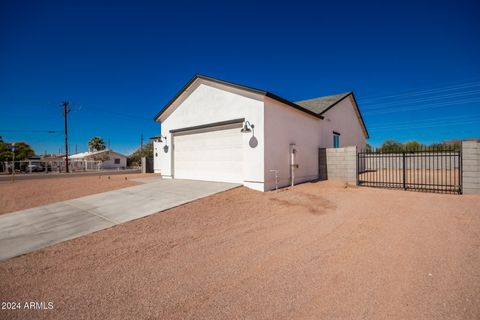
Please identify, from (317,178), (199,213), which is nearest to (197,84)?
(199,213)

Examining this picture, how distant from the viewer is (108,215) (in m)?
5.83

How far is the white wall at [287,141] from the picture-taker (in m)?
8.91

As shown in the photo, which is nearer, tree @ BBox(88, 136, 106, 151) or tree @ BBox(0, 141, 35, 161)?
tree @ BBox(0, 141, 35, 161)

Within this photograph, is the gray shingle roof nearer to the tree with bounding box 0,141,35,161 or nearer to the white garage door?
the white garage door

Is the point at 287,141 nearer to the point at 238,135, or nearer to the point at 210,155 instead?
the point at 238,135

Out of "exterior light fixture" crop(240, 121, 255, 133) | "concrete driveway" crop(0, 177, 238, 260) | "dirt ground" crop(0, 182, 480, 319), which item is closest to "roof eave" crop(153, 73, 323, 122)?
"exterior light fixture" crop(240, 121, 255, 133)

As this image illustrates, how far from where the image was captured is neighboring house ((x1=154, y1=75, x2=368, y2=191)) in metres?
8.84

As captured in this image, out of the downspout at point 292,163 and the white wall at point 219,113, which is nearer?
the white wall at point 219,113

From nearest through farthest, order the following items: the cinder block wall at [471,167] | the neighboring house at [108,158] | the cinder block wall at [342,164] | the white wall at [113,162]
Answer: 1. the cinder block wall at [471,167]
2. the cinder block wall at [342,164]
3. the neighboring house at [108,158]
4. the white wall at [113,162]

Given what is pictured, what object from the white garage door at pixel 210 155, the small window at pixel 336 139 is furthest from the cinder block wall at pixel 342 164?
the white garage door at pixel 210 155

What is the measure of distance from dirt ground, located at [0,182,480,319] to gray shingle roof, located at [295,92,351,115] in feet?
32.3

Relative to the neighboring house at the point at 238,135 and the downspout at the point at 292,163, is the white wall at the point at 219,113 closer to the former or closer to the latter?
the neighboring house at the point at 238,135

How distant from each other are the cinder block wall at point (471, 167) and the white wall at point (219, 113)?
24.1 feet

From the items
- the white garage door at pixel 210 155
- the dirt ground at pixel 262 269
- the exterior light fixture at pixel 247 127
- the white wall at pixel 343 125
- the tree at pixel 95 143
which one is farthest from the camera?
the tree at pixel 95 143
